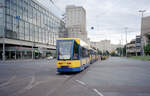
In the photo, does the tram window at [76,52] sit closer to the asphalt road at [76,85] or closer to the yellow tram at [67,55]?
the yellow tram at [67,55]

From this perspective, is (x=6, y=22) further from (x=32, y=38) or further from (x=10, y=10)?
(x=32, y=38)

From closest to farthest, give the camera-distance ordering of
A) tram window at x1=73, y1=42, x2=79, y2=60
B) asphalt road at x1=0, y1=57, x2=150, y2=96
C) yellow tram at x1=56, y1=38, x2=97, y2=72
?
asphalt road at x1=0, y1=57, x2=150, y2=96
yellow tram at x1=56, y1=38, x2=97, y2=72
tram window at x1=73, y1=42, x2=79, y2=60

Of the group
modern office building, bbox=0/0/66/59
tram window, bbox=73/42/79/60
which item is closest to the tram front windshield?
tram window, bbox=73/42/79/60

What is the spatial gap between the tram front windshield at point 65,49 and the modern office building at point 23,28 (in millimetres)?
28851

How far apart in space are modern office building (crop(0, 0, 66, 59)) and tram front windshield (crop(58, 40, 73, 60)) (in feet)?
94.7

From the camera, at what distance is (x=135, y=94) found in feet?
22.0

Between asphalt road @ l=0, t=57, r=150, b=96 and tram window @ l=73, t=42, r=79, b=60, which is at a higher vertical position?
tram window @ l=73, t=42, r=79, b=60

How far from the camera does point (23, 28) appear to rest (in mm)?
53281

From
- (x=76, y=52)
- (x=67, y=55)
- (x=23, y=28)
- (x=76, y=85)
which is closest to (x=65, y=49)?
(x=67, y=55)

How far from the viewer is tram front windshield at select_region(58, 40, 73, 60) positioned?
13255 millimetres

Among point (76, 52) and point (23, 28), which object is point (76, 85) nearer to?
point (76, 52)

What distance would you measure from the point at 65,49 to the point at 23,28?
144 feet

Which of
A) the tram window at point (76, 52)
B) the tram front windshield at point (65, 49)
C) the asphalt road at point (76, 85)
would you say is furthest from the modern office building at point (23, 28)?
the asphalt road at point (76, 85)

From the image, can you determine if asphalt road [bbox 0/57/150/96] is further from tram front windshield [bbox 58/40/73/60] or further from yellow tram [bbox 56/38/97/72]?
tram front windshield [bbox 58/40/73/60]
